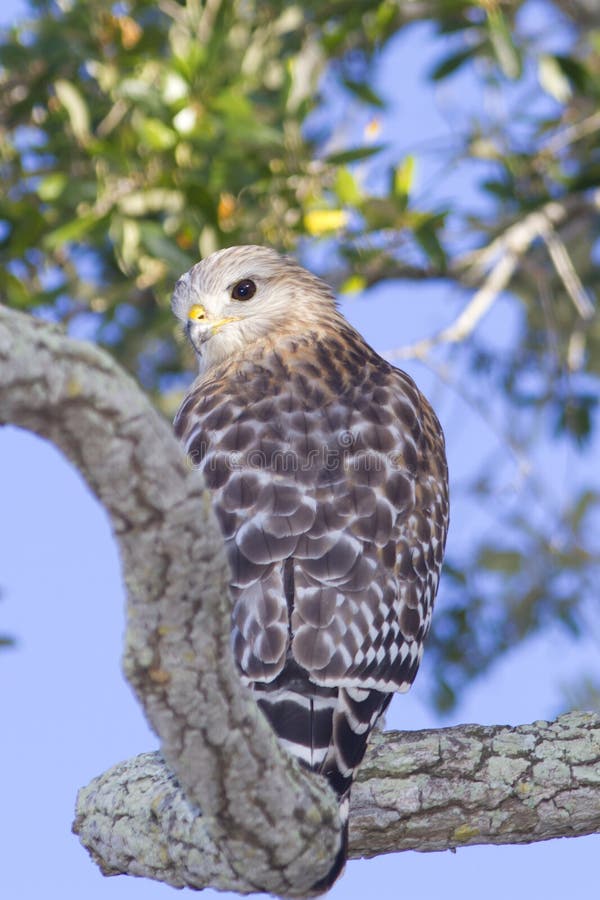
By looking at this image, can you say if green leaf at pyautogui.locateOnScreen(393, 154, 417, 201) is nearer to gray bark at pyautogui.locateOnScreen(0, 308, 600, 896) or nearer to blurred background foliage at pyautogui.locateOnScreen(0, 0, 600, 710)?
blurred background foliage at pyautogui.locateOnScreen(0, 0, 600, 710)

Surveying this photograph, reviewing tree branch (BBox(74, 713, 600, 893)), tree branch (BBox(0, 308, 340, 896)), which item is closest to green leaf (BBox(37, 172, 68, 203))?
tree branch (BBox(74, 713, 600, 893))

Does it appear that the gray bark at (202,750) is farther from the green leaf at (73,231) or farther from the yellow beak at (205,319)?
the green leaf at (73,231)

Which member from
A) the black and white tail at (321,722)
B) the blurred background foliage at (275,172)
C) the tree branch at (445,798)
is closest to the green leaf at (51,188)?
the blurred background foliage at (275,172)

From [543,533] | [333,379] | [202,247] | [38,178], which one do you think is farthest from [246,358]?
[543,533]

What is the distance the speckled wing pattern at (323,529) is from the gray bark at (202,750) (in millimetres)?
356

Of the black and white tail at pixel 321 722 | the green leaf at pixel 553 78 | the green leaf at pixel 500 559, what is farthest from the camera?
the green leaf at pixel 500 559

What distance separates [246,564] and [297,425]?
2.08ft

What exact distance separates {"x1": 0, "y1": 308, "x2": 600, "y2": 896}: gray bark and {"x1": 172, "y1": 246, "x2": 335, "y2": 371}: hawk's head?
74.3 inches

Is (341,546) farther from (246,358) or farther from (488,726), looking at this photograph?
(246,358)

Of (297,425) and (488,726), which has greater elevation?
(297,425)

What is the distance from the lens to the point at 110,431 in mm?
2770

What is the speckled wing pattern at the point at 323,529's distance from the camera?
4055 mm

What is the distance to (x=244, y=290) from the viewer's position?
240 inches

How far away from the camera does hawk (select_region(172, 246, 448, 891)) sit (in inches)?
159
